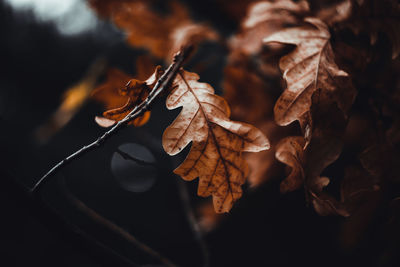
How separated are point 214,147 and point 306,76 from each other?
0.88ft

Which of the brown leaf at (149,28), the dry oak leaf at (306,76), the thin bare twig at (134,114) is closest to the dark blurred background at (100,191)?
the thin bare twig at (134,114)

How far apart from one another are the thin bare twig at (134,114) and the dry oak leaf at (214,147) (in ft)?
0.16

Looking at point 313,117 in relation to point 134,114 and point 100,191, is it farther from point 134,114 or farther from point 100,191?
point 100,191

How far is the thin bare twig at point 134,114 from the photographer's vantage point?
42 centimetres

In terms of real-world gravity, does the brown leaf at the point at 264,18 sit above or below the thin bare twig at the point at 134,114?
below

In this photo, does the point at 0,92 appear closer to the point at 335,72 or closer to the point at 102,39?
the point at 102,39

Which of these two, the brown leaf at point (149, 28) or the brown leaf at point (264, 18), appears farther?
the brown leaf at point (149, 28)

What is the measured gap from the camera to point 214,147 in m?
0.49

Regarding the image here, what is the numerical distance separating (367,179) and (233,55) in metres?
0.71

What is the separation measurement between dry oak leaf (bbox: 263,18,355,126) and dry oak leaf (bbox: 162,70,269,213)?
89mm

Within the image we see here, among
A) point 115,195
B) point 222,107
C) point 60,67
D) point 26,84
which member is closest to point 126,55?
point 60,67

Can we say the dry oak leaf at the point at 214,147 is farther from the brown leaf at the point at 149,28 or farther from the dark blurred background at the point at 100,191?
the brown leaf at the point at 149,28

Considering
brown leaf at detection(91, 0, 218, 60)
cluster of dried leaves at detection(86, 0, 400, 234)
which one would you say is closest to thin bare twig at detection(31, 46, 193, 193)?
cluster of dried leaves at detection(86, 0, 400, 234)

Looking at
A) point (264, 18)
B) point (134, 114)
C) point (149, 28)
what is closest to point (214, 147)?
point (134, 114)
